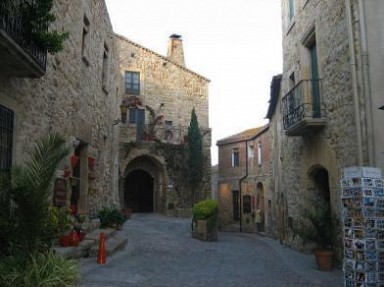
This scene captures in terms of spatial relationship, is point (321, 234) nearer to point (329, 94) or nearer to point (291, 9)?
point (329, 94)

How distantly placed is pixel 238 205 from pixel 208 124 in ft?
21.0

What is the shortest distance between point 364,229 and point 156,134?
1791 cm

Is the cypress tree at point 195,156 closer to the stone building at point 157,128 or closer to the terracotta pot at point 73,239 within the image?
the stone building at point 157,128

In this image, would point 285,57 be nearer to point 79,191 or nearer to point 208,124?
point 79,191

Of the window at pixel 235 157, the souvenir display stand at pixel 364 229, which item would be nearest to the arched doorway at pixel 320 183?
the souvenir display stand at pixel 364 229

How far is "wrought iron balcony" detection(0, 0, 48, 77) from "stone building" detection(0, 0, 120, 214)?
0.04 ft

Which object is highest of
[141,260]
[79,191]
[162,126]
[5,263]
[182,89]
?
[182,89]

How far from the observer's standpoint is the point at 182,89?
26734 mm

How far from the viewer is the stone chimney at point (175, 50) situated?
96.0ft

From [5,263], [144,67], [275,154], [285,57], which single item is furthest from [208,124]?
[5,263]

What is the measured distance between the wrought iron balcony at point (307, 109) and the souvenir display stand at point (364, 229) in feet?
11.3

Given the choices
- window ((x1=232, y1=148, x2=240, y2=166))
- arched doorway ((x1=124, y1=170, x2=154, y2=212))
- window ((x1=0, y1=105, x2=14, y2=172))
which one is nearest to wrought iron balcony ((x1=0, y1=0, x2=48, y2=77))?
window ((x1=0, y1=105, x2=14, y2=172))

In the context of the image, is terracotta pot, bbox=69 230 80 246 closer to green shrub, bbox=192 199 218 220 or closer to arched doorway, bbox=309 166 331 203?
arched doorway, bbox=309 166 331 203

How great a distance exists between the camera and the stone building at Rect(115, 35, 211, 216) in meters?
23.0
